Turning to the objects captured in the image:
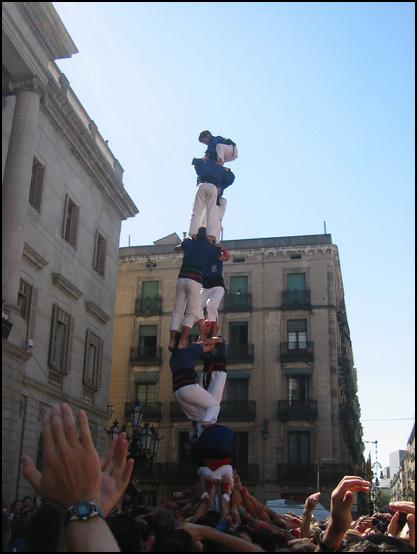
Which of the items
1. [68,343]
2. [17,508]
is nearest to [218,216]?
[17,508]

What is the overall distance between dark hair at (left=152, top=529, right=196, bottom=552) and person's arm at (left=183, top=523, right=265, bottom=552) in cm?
8

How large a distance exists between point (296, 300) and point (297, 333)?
185 cm

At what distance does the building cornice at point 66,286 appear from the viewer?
68.5 ft

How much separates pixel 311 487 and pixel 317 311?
30.8ft

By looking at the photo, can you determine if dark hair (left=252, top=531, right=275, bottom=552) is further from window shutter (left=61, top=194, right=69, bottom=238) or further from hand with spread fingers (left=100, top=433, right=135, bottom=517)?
window shutter (left=61, top=194, right=69, bottom=238)

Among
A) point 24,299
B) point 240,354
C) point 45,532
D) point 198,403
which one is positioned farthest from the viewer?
point 240,354

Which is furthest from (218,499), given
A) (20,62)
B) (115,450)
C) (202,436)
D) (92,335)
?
(92,335)

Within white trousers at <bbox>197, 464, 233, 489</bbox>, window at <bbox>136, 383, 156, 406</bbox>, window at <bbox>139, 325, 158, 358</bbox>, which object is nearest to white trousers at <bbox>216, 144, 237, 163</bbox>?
white trousers at <bbox>197, 464, 233, 489</bbox>

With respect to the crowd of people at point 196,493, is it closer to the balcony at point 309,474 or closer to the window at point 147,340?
the balcony at point 309,474

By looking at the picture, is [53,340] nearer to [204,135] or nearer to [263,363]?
[204,135]

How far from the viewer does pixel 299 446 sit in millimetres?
35250

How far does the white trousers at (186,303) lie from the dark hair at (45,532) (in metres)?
6.89

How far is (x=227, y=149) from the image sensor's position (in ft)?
36.8

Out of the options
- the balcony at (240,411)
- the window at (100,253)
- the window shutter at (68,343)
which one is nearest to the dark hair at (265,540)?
the window shutter at (68,343)
